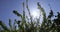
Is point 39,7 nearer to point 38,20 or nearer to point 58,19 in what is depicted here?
point 38,20

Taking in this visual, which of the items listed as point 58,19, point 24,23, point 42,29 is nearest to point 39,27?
point 42,29

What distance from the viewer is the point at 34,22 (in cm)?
345

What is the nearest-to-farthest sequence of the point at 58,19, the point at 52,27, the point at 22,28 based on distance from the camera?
the point at 22,28 → the point at 52,27 → the point at 58,19

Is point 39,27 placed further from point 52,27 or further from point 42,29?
point 52,27

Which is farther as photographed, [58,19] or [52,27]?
[58,19]

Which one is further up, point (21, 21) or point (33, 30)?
point (21, 21)

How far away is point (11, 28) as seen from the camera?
350 cm

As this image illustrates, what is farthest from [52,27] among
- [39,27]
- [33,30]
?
[33,30]

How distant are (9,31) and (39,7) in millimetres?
1130

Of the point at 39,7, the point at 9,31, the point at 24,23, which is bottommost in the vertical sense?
the point at 9,31

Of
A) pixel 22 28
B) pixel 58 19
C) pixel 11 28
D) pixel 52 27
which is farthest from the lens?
pixel 58 19

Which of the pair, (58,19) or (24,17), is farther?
(58,19)

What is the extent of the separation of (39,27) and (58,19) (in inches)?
81.3

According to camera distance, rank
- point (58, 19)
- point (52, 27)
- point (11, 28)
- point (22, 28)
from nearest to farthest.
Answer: point (22, 28), point (11, 28), point (52, 27), point (58, 19)
